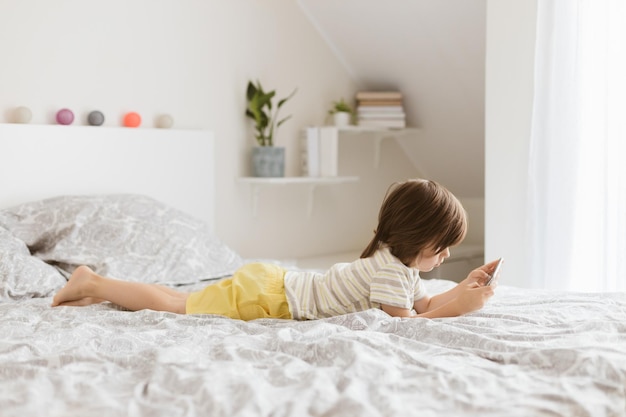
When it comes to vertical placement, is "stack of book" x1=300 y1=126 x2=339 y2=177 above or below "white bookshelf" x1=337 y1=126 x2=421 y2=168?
below

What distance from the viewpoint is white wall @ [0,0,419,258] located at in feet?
9.52

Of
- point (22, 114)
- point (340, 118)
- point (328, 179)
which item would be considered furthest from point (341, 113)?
point (22, 114)

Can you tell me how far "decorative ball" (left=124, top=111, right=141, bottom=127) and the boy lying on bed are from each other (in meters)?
1.12

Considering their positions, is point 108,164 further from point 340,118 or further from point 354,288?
point 354,288

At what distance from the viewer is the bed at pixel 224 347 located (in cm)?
123

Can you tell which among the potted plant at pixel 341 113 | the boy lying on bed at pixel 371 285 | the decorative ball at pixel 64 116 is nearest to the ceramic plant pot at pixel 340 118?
the potted plant at pixel 341 113

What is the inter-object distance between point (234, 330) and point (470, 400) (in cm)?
72

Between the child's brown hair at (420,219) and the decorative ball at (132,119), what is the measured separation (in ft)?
5.06

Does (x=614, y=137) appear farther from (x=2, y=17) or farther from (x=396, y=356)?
(x=2, y=17)

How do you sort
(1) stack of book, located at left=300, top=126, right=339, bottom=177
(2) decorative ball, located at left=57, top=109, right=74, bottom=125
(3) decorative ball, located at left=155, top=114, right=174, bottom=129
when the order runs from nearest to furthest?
(2) decorative ball, located at left=57, top=109, right=74, bottom=125
(3) decorative ball, located at left=155, top=114, right=174, bottom=129
(1) stack of book, located at left=300, top=126, right=339, bottom=177

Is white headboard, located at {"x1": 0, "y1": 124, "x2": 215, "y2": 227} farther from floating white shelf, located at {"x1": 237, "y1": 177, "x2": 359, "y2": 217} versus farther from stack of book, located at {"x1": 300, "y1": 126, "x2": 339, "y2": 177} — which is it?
stack of book, located at {"x1": 300, "y1": 126, "x2": 339, "y2": 177}

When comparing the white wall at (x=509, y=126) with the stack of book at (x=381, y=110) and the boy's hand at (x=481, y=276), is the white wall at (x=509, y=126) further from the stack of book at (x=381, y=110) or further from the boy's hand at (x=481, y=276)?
the boy's hand at (x=481, y=276)

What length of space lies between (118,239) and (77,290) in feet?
1.56

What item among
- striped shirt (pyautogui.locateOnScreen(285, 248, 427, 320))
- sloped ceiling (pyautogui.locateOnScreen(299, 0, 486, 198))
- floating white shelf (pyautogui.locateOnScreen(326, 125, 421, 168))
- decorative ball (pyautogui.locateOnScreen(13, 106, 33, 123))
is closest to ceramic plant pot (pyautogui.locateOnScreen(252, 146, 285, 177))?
floating white shelf (pyautogui.locateOnScreen(326, 125, 421, 168))
